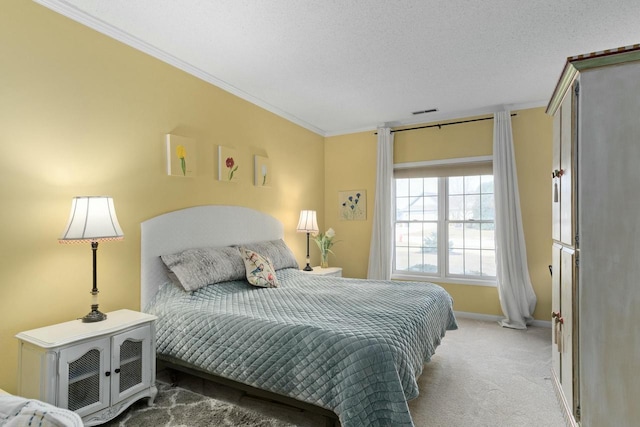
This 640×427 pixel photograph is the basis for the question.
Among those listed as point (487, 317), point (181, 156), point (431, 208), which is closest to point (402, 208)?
point (431, 208)

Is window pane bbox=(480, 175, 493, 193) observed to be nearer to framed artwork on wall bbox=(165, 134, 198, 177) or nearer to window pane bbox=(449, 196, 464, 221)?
window pane bbox=(449, 196, 464, 221)

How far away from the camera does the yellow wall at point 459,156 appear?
160 inches

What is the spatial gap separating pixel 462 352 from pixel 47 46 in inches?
159

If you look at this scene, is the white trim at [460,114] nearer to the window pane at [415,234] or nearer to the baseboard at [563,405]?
the window pane at [415,234]

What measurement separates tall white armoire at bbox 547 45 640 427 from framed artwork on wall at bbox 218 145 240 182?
2845 mm

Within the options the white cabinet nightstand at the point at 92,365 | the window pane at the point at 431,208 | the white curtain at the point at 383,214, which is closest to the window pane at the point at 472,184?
the window pane at the point at 431,208

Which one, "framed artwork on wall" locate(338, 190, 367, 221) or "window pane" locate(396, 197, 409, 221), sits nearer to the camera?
"window pane" locate(396, 197, 409, 221)

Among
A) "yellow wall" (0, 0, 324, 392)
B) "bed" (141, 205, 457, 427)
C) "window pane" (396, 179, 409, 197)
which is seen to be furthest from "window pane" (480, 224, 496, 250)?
"yellow wall" (0, 0, 324, 392)

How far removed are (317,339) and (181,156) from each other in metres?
2.06

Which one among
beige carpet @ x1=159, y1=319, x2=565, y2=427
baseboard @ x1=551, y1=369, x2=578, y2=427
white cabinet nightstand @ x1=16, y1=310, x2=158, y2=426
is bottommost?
beige carpet @ x1=159, y1=319, x2=565, y2=427

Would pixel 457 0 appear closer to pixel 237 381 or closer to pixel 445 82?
pixel 445 82

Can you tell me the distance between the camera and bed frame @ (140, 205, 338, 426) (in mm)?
2405

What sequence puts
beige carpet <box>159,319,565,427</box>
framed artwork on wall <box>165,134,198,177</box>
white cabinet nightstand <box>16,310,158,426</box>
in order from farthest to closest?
framed artwork on wall <box>165,134,198,177</box> < beige carpet <box>159,319,565,427</box> < white cabinet nightstand <box>16,310,158,426</box>

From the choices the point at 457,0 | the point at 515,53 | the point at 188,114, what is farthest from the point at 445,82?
the point at 188,114
